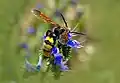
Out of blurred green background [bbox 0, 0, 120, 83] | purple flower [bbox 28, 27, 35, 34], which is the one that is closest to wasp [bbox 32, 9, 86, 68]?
blurred green background [bbox 0, 0, 120, 83]

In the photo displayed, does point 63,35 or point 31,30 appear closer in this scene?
point 63,35

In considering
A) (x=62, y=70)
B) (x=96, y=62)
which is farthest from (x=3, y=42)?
(x=96, y=62)

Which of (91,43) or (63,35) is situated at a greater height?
(91,43)

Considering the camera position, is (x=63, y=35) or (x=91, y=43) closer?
(x=63, y=35)

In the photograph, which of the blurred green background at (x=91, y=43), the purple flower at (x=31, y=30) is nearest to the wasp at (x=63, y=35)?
the blurred green background at (x=91, y=43)
